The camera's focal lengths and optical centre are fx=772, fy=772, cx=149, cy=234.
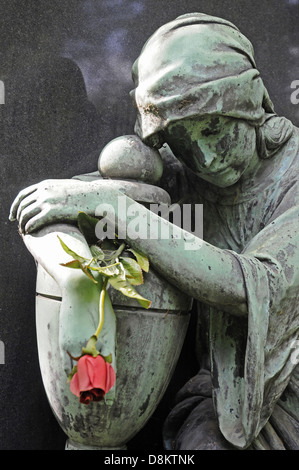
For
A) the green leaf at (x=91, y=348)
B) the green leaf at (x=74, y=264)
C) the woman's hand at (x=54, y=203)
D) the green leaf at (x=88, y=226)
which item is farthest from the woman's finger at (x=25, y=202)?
the green leaf at (x=91, y=348)

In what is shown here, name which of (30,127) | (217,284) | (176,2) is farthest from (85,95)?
(217,284)

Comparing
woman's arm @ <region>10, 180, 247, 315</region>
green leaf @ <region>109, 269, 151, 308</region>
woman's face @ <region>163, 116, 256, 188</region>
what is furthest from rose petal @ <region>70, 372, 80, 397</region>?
woman's face @ <region>163, 116, 256, 188</region>

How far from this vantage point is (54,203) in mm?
1530

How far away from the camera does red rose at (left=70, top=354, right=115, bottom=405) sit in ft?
4.16

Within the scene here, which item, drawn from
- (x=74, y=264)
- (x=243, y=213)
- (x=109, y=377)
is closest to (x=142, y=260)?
(x=74, y=264)

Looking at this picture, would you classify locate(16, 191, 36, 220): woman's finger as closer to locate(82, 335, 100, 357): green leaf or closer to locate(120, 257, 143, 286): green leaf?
locate(120, 257, 143, 286): green leaf

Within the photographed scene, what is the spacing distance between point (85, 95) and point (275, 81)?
571 mm

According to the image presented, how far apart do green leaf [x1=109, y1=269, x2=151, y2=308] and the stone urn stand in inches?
3.7

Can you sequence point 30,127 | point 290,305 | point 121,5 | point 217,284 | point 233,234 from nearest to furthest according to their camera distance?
point 217,284, point 290,305, point 233,234, point 30,127, point 121,5

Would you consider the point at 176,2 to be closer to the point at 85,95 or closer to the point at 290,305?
the point at 85,95

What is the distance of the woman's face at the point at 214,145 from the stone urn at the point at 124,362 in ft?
0.99

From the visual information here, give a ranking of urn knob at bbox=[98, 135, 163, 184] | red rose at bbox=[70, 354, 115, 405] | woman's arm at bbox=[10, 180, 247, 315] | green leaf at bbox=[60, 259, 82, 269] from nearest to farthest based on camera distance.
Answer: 1. red rose at bbox=[70, 354, 115, 405]
2. green leaf at bbox=[60, 259, 82, 269]
3. woman's arm at bbox=[10, 180, 247, 315]
4. urn knob at bbox=[98, 135, 163, 184]

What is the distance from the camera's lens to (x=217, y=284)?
1505 mm

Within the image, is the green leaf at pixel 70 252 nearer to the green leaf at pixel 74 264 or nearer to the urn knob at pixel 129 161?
the green leaf at pixel 74 264
